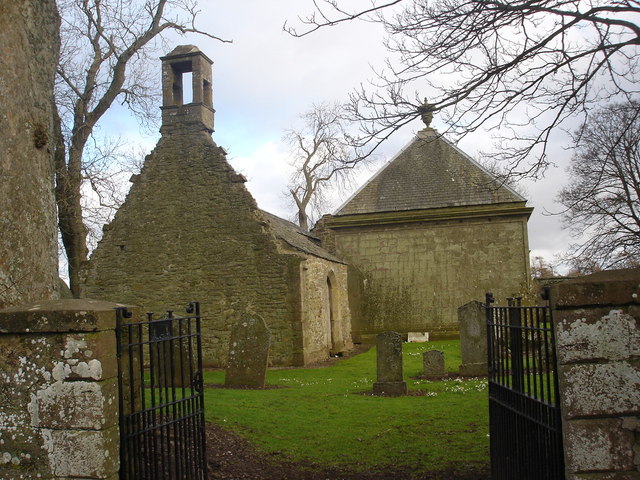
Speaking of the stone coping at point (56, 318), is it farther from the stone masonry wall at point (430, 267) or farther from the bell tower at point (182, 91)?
the stone masonry wall at point (430, 267)

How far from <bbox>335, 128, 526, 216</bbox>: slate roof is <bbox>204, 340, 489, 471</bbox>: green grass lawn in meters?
11.6

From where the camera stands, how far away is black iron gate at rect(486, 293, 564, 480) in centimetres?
426

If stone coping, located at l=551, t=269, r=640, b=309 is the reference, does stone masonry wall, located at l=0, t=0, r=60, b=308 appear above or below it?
above

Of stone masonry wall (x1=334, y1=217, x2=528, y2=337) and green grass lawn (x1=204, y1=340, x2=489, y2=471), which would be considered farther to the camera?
stone masonry wall (x1=334, y1=217, x2=528, y2=337)

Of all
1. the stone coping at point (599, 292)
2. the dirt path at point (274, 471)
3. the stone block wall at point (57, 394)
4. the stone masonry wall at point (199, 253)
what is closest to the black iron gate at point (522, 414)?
the stone coping at point (599, 292)

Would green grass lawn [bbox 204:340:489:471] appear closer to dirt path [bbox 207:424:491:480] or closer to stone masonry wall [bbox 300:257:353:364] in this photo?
dirt path [bbox 207:424:491:480]

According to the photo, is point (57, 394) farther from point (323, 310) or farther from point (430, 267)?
point (430, 267)

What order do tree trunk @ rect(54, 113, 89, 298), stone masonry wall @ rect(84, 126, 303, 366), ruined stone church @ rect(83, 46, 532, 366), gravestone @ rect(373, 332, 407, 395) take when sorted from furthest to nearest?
ruined stone church @ rect(83, 46, 532, 366)
stone masonry wall @ rect(84, 126, 303, 366)
tree trunk @ rect(54, 113, 89, 298)
gravestone @ rect(373, 332, 407, 395)

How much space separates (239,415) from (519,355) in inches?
215

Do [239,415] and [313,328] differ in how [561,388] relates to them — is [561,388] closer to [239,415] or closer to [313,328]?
[239,415]

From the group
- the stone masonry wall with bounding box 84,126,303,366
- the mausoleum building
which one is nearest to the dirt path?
the stone masonry wall with bounding box 84,126,303,366

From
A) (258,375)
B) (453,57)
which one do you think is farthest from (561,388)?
(258,375)

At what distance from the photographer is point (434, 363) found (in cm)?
1366

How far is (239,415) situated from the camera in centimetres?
931
